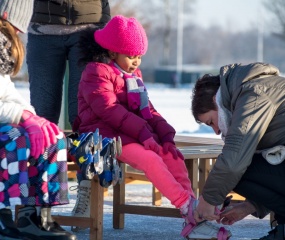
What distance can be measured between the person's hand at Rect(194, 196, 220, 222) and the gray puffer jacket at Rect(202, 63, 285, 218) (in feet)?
0.18

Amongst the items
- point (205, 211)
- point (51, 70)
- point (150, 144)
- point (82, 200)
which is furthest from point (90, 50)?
point (205, 211)

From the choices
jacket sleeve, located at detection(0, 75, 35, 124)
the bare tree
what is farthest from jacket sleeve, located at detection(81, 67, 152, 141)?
the bare tree

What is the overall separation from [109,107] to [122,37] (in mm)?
486

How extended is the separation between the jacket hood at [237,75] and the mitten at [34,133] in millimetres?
907

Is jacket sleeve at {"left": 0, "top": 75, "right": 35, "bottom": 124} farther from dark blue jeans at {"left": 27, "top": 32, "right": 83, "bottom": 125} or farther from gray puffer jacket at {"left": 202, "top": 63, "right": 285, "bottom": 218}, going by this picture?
dark blue jeans at {"left": 27, "top": 32, "right": 83, "bottom": 125}

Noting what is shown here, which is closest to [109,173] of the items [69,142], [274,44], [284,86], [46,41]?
[69,142]

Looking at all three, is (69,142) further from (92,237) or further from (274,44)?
(274,44)

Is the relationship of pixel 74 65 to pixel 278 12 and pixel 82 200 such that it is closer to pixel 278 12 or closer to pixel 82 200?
pixel 82 200

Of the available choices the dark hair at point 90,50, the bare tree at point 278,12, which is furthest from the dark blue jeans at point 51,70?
the bare tree at point 278,12

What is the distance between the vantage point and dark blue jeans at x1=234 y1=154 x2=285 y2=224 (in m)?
4.45

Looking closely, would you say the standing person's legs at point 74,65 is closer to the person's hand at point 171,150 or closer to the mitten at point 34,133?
the person's hand at point 171,150

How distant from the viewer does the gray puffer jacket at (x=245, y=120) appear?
423cm

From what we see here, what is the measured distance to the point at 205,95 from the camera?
14.9 feet

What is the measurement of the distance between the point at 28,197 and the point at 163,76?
48.7 meters
